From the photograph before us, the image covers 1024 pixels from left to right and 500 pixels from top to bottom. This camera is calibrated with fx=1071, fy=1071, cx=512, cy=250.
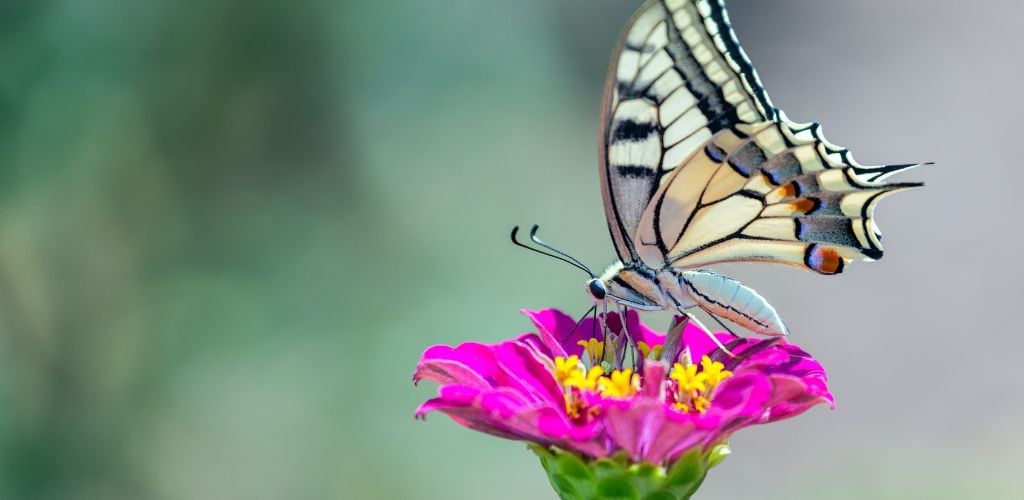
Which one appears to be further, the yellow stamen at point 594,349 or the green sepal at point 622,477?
the yellow stamen at point 594,349

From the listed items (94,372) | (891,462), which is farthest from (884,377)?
(94,372)

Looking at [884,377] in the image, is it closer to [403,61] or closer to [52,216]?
Result: [403,61]

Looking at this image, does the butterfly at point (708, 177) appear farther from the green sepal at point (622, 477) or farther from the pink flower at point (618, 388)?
the green sepal at point (622, 477)

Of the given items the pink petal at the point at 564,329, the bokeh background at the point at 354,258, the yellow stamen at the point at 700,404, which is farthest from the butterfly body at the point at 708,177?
the bokeh background at the point at 354,258

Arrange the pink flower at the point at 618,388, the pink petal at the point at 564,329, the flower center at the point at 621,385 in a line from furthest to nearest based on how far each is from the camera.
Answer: the pink petal at the point at 564,329, the flower center at the point at 621,385, the pink flower at the point at 618,388

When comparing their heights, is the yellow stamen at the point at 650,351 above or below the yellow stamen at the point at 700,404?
above

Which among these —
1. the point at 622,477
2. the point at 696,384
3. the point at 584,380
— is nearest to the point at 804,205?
the point at 696,384

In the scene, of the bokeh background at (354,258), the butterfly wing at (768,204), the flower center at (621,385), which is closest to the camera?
the flower center at (621,385)

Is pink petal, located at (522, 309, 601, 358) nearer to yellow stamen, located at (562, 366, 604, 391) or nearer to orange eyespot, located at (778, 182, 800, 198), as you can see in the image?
yellow stamen, located at (562, 366, 604, 391)
